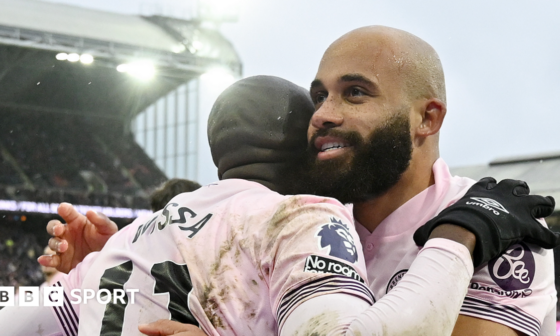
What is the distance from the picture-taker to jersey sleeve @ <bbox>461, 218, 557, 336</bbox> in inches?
51.9

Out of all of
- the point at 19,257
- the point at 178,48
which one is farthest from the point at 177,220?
the point at 178,48

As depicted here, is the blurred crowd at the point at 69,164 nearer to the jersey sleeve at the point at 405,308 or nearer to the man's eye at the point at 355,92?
the man's eye at the point at 355,92

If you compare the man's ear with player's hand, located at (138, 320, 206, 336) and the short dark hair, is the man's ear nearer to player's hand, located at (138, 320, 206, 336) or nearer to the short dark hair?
player's hand, located at (138, 320, 206, 336)

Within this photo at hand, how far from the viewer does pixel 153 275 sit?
1.29 meters

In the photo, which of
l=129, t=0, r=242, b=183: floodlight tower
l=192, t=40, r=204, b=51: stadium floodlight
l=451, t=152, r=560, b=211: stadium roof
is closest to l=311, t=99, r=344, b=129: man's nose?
l=451, t=152, r=560, b=211: stadium roof

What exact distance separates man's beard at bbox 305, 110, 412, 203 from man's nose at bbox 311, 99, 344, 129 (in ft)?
0.05

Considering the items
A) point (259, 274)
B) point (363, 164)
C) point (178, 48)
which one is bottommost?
point (259, 274)

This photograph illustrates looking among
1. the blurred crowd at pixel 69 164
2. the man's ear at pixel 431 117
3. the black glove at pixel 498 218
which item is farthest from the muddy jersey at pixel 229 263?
the blurred crowd at pixel 69 164

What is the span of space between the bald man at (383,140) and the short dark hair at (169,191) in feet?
5.21

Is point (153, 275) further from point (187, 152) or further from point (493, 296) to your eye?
point (187, 152)

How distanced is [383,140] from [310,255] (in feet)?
2.03

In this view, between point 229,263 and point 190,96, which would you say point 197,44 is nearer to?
point 190,96

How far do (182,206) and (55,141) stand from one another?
1568 cm

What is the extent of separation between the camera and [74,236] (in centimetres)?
189
